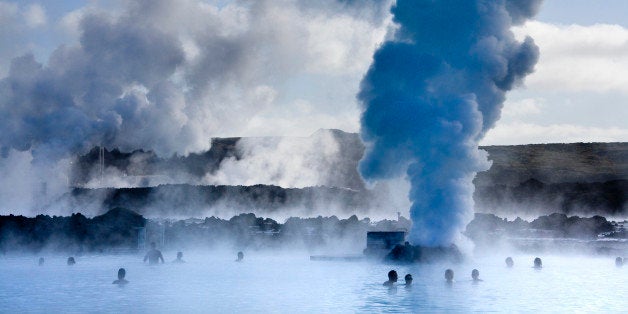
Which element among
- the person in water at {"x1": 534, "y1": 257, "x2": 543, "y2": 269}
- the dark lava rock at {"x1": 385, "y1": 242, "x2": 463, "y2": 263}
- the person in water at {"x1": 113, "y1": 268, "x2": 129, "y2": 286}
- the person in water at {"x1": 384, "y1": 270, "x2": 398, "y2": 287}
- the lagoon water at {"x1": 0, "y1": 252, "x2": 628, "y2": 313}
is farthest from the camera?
the dark lava rock at {"x1": 385, "y1": 242, "x2": 463, "y2": 263}

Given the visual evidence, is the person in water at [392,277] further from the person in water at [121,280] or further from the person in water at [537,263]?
the person in water at [537,263]

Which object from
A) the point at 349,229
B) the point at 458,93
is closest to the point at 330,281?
the point at 458,93

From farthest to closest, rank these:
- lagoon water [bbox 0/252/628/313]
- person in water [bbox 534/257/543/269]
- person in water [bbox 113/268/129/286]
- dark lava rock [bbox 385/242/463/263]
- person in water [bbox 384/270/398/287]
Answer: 1. dark lava rock [bbox 385/242/463/263]
2. person in water [bbox 534/257/543/269]
3. person in water [bbox 113/268/129/286]
4. person in water [bbox 384/270/398/287]
5. lagoon water [bbox 0/252/628/313]

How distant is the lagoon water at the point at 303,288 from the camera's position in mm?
31828

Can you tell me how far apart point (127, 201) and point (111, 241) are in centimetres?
5552

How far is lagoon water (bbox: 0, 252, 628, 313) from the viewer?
3183 centimetres

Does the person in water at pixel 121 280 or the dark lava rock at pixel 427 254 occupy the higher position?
the dark lava rock at pixel 427 254

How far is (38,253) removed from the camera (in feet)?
230

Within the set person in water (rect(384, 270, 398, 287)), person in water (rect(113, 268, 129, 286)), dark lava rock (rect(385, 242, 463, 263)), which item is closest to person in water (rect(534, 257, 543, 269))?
dark lava rock (rect(385, 242, 463, 263))

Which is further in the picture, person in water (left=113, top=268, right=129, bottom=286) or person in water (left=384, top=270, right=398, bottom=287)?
person in water (left=113, top=268, right=129, bottom=286)

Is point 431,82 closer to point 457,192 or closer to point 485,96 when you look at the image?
point 485,96

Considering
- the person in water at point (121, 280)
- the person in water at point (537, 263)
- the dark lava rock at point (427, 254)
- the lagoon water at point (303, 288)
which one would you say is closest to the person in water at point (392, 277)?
the lagoon water at point (303, 288)

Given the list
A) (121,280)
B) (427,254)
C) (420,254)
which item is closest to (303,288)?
(121,280)

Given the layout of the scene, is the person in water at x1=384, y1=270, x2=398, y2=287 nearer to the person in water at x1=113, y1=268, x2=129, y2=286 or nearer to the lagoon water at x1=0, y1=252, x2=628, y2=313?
the lagoon water at x1=0, y1=252, x2=628, y2=313
